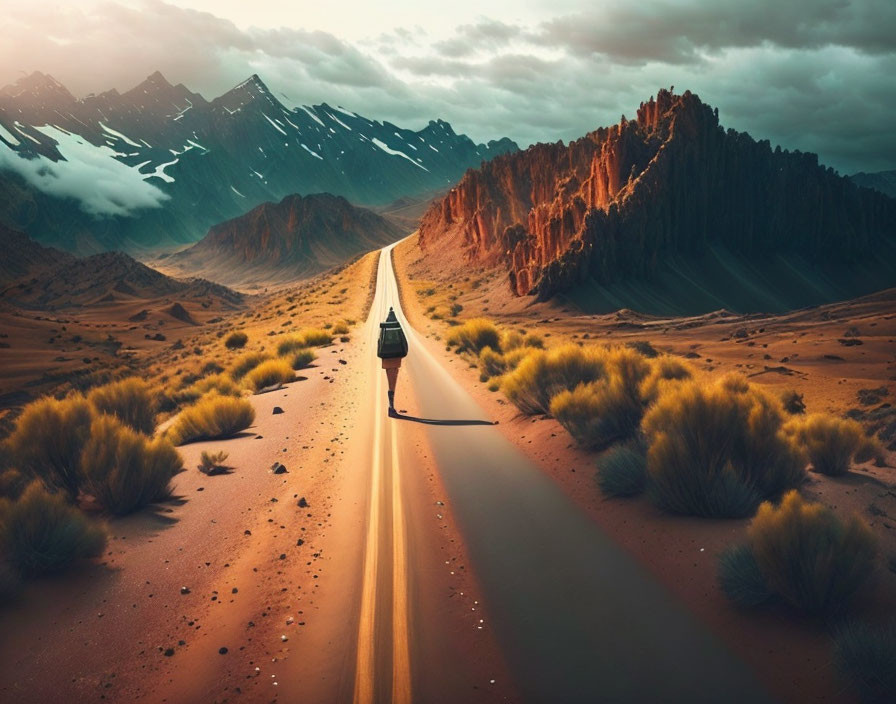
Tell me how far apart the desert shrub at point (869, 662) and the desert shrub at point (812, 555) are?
0.63m

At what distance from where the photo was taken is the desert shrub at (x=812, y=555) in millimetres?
5707

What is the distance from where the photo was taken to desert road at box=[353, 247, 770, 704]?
17.9 ft

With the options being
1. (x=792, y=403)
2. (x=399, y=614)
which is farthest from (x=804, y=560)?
(x=792, y=403)

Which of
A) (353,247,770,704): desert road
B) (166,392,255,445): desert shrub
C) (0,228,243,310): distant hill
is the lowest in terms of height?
(353,247,770,704): desert road

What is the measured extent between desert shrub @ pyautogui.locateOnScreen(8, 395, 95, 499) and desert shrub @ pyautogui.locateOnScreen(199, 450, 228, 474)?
210 centimetres

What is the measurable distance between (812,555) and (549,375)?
9.60 m

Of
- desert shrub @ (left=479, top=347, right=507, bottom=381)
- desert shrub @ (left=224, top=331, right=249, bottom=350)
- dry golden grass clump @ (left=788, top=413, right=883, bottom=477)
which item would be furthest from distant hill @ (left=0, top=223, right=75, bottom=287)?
dry golden grass clump @ (left=788, top=413, right=883, bottom=477)

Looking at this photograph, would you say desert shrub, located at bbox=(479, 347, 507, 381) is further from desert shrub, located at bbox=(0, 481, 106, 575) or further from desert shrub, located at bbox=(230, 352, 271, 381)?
desert shrub, located at bbox=(0, 481, 106, 575)

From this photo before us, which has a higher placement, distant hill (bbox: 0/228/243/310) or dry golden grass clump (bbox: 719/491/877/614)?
distant hill (bbox: 0/228/243/310)

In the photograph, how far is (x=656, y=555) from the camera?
7641 mm

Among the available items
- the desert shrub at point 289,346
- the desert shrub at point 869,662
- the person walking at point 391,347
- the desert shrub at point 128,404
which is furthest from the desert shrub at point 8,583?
the desert shrub at point 289,346

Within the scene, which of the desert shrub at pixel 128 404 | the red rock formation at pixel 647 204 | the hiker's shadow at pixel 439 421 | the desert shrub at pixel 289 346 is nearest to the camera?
the desert shrub at pixel 128 404

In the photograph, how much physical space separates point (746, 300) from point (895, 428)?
2714 inches

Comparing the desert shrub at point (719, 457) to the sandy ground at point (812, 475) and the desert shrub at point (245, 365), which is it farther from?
the desert shrub at point (245, 365)
